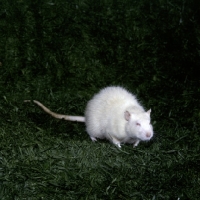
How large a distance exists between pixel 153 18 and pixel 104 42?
3.91 ft

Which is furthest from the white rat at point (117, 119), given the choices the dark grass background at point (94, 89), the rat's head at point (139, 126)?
the dark grass background at point (94, 89)

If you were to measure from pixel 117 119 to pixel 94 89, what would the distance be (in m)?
2.02

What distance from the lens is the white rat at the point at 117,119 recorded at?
6953 millimetres

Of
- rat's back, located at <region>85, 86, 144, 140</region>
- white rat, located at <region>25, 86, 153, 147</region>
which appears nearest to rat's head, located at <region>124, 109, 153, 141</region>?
white rat, located at <region>25, 86, 153, 147</region>

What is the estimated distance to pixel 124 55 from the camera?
10.1m

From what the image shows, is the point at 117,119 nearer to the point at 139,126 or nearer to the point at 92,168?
the point at 139,126

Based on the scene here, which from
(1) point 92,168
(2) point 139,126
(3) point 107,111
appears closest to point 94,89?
(3) point 107,111

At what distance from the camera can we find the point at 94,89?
363 inches

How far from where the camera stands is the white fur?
695 centimetres

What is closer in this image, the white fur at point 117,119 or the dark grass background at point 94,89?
the dark grass background at point 94,89

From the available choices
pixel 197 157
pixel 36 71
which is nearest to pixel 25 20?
pixel 36 71

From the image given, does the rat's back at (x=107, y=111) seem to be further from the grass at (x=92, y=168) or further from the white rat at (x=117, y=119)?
the grass at (x=92, y=168)

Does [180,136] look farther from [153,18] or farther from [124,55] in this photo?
[153,18]

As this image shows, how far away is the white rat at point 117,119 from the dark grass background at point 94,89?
0.57ft
